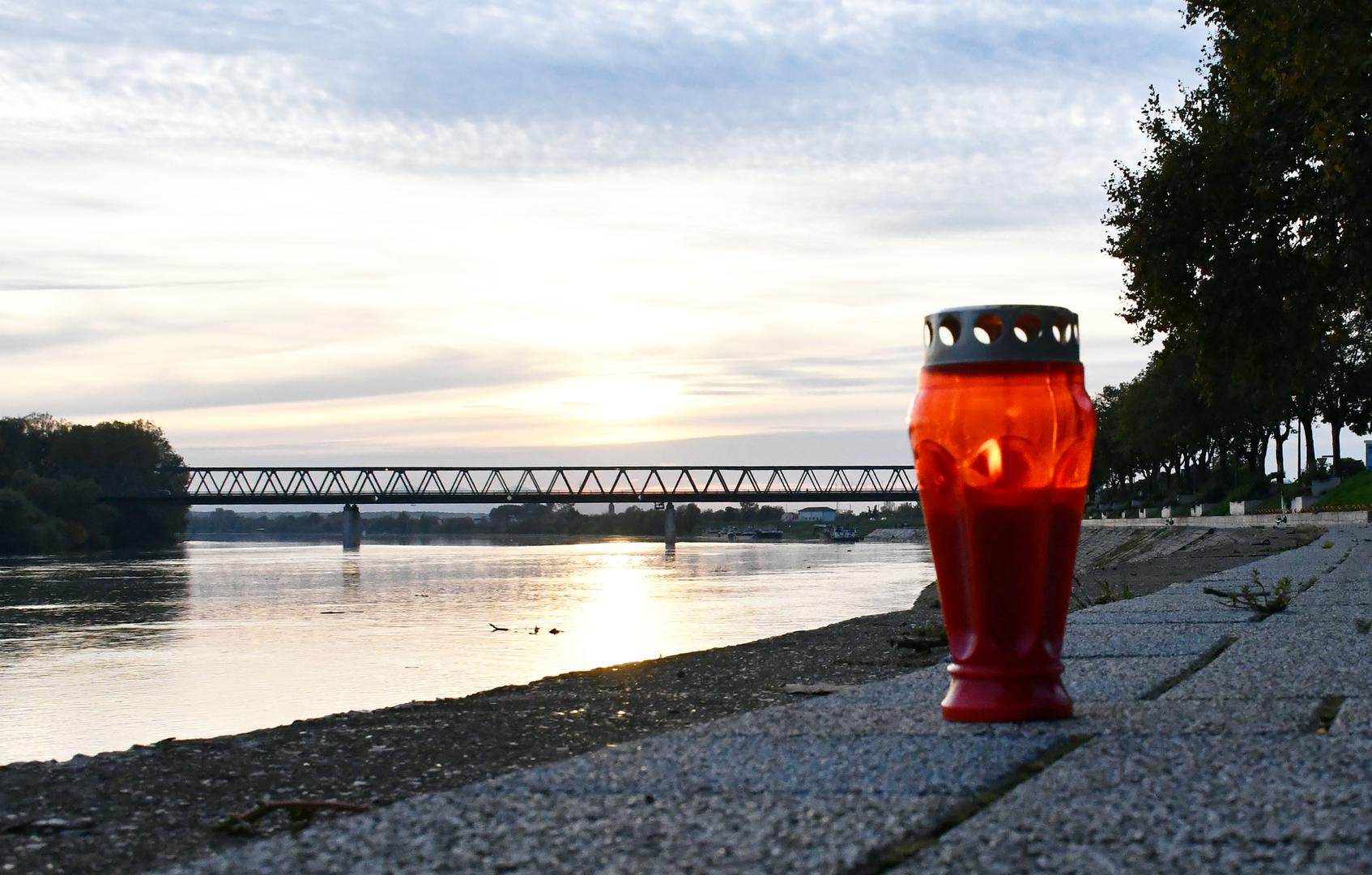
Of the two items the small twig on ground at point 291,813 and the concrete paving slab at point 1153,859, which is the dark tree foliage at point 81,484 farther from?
the concrete paving slab at point 1153,859

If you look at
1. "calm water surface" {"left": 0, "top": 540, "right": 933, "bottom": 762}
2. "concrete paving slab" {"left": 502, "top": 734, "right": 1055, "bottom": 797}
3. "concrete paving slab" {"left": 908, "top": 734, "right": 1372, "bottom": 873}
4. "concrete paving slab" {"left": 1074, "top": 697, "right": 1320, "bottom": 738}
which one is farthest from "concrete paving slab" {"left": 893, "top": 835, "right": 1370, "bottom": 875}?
"calm water surface" {"left": 0, "top": 540, "right": 933, "bottom": 762}

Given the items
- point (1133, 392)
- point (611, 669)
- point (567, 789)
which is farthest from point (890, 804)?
point (1133, 392)

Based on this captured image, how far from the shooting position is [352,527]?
141m

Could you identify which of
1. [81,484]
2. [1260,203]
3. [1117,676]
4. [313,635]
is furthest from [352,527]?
[1117,676]

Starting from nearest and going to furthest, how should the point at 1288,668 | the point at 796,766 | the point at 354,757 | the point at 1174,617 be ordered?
the point at 796,766 < the point at 1288,668 < the point at 354,757 < the point at 1174,617

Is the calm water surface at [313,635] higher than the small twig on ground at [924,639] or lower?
lower

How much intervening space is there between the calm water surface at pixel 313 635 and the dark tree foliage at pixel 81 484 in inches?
1736

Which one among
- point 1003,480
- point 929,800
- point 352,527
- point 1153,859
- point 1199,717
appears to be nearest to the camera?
point 1153,859

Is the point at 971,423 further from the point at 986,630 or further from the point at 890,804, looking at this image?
the point at 890,804

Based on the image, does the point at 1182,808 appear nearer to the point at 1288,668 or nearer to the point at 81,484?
the point at 1288,668

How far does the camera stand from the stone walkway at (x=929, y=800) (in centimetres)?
279

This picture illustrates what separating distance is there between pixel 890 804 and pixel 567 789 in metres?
0.78

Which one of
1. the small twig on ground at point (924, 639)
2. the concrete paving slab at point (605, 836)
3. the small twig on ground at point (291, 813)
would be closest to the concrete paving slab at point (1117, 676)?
the concrete paving slab at point (605, 836)

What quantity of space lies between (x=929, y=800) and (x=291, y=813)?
6.53 feet
